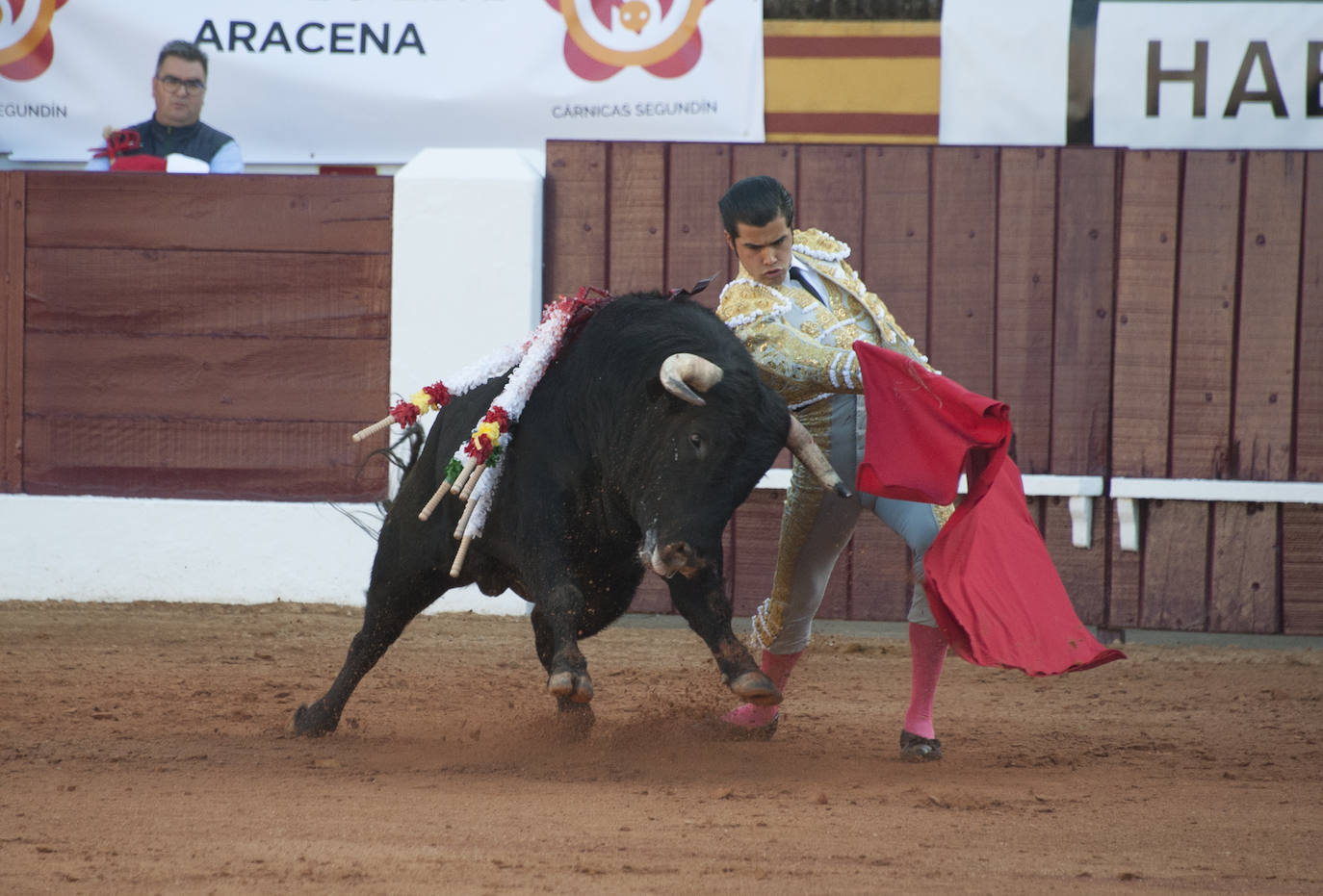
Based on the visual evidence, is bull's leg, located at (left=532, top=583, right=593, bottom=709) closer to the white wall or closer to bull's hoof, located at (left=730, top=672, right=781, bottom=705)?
bull's hoof, located at (left=730, top=672, right=781, bottom=705)

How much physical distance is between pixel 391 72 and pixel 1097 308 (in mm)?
3121

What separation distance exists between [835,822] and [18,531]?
14.4 ft

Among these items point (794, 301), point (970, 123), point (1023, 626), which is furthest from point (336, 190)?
point (1023, 626)

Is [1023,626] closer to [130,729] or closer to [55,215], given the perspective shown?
[130,729]

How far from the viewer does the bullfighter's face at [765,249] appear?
3336 mm

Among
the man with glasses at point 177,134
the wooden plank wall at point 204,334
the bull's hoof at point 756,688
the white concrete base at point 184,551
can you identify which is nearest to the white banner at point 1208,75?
the wooden plank wall at point 204,334

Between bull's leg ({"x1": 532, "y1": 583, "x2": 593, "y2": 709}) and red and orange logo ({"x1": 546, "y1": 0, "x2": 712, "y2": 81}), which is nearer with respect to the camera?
bull's leg ({"x1": 532, "y1": 583, "x2": 593, "y2": 709})

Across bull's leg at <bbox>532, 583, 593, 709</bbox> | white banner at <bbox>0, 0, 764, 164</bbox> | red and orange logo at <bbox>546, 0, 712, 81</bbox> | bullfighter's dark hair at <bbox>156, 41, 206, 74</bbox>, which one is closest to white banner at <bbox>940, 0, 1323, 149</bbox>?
white banner at <bbox>0, 0, 764, 164</bbox>

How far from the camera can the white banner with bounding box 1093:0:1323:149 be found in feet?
19.8

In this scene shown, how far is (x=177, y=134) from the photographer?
626cm

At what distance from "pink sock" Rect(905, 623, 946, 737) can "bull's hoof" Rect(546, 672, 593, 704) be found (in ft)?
2.78

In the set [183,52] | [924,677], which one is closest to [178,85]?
[183,52]

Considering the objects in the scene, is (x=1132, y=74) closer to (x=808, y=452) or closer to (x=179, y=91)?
(x=808, y=452)

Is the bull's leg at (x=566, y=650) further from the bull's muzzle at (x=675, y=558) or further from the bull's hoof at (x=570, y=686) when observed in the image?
the bull's muzzle at (x=675, y=558)
